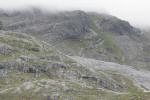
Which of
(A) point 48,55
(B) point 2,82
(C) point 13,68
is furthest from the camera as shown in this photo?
(A) point 48,55

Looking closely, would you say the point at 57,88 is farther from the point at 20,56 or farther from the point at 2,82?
the point at 20,56

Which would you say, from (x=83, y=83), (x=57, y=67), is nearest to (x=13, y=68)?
(x=57, y=67)

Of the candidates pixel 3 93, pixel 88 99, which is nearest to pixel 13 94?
pixel 3 93

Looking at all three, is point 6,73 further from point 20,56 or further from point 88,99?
point 88,99

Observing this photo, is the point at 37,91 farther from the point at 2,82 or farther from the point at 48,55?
the point at 48,55

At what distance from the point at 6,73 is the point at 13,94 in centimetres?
2183

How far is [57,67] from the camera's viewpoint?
16862cm

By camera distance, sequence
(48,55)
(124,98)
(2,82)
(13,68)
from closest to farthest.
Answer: (124,98) < (2,82) < (13,68) < (48,55)

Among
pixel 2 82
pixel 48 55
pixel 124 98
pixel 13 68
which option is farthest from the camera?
pixel 48 55

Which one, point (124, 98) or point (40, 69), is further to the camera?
point (40, 69)

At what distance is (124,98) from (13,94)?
37.0 m

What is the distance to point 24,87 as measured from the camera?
14362 centimetres

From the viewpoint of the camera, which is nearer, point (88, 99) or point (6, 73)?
point (88, 99)

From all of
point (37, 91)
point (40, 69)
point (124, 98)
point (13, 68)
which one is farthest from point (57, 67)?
point (124, 98)
